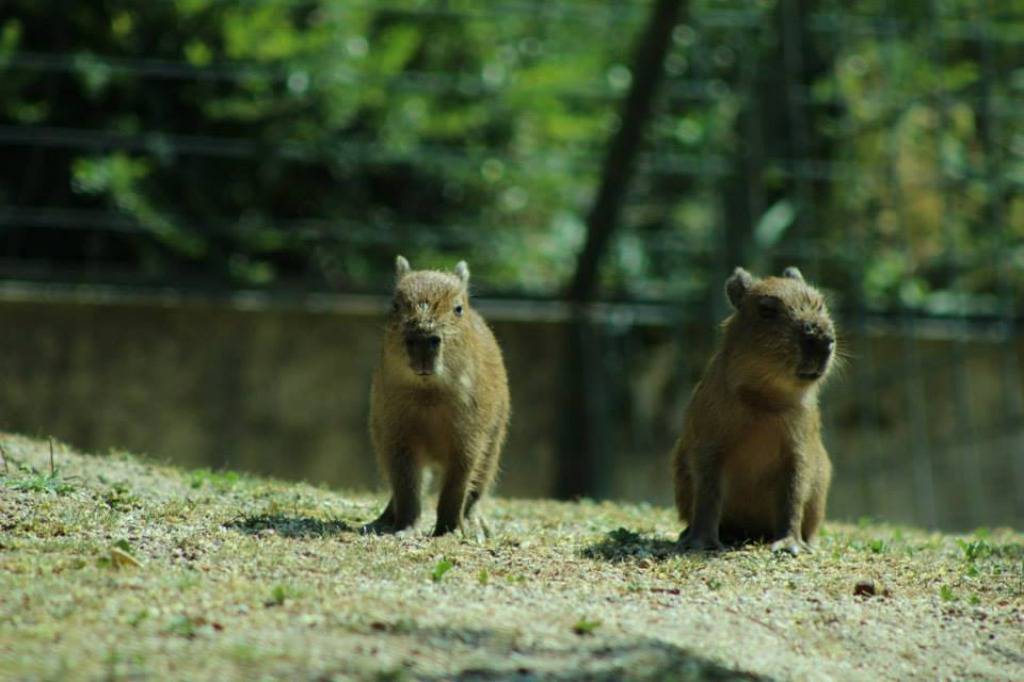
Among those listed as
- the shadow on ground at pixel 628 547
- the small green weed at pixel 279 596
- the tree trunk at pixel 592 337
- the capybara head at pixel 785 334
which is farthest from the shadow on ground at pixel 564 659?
the tree trunk at pixel 592 337

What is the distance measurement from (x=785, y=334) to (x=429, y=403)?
1533mm

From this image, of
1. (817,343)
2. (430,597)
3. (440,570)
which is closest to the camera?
(430,597)

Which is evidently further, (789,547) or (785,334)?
(785,334)

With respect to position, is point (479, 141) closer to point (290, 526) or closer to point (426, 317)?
point (426, 317)

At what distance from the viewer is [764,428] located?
269 inches

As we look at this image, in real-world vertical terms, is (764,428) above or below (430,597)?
above

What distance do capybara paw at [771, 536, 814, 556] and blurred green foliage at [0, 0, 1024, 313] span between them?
514 cm

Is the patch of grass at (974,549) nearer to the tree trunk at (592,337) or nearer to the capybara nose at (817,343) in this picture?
the capybara nose at (817,343)

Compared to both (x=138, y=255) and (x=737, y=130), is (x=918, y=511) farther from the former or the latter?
(x=138, y=255)

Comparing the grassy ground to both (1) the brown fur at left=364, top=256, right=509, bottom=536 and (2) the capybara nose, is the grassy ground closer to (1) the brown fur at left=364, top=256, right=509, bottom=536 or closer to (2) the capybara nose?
(1) the brown fur at left=364, top=256, right=509, bottom=536

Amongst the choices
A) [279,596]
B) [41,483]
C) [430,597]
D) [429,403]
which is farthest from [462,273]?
[279,596]

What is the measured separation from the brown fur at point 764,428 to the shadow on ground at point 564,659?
1846mm

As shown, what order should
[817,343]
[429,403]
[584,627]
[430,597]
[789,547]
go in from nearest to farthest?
[584,627]
[430,597]
[789,547]
[817,343]
[429,403]

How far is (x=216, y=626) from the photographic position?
4.76 m
